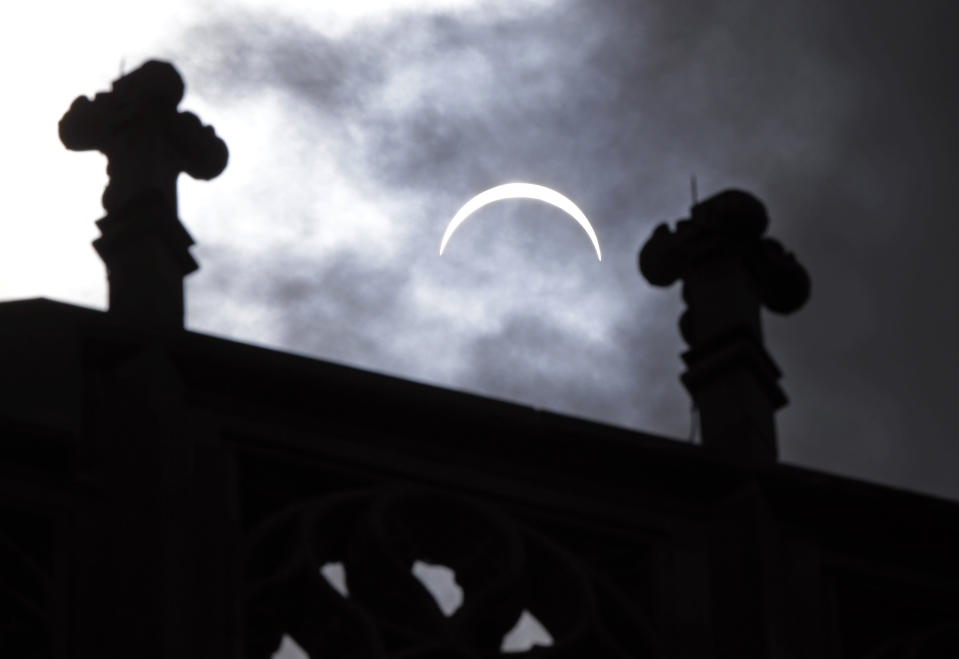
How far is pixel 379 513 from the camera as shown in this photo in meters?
14.5

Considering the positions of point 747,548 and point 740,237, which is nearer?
point 747,548

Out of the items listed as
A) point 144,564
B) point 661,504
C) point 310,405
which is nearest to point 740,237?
point 661,504

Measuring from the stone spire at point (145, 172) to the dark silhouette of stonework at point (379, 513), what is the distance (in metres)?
0.01

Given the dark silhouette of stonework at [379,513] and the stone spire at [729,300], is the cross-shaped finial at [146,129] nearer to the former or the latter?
the dark silhouette of stonework at [379,513]

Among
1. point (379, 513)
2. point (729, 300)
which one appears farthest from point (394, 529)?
point (729, 300)

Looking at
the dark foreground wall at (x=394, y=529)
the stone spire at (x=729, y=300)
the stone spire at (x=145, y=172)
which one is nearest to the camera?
the dark foreground wall at (x=394, y=529)

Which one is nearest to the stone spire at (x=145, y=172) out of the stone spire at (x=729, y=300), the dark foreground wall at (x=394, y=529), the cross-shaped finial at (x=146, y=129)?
the cross-shaped finial at (x=146, y=129)

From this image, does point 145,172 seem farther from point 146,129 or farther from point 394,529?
point 394,529

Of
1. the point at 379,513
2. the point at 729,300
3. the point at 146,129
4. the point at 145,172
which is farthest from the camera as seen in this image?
the point at 729,300

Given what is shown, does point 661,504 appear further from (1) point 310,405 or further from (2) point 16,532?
(2) point 16,532

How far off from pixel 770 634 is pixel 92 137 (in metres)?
4.29

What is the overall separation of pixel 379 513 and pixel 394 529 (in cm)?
12

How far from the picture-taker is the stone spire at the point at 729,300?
51.5 ft

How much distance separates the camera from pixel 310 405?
48.4 ft
